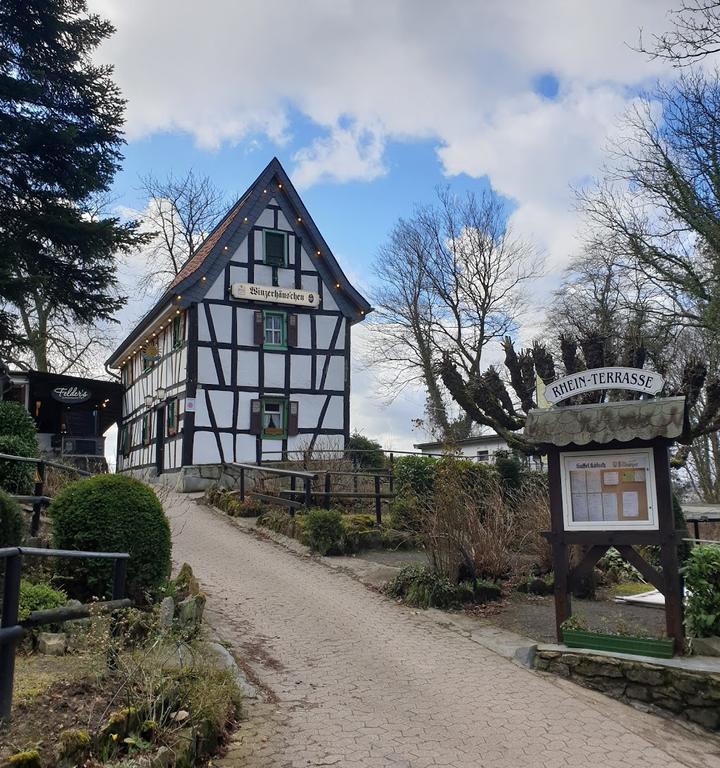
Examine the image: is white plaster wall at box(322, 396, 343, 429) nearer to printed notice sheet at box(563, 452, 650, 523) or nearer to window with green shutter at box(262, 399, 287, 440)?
window with green shutter at box(262, 399, 287, 440)

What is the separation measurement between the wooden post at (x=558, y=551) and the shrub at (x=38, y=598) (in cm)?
492

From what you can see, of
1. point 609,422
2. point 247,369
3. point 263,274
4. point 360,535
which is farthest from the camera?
point 263,274

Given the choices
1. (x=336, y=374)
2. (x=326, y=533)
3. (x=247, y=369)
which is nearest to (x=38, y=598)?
(x=326, y=533)

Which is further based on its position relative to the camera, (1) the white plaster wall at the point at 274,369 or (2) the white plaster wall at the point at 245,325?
(1) the white plaster wall at the point at 274,369

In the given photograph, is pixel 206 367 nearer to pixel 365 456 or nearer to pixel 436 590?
pixel 365 456

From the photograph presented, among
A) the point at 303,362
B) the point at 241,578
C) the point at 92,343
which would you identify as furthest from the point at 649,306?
the point at 92,343

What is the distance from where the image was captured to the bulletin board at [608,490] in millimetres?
7695

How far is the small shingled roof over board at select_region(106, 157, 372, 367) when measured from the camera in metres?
23.5

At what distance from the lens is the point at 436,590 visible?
32.8ft

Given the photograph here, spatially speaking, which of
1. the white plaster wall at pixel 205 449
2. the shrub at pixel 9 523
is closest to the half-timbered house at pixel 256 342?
the white plaster wall at pixel 205 449

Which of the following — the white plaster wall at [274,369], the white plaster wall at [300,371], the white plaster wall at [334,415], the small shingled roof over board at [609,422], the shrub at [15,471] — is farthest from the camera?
the white plaster wall at [334,415]

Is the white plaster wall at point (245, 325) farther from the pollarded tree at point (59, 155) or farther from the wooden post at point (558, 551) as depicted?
the wooden post at point (558, 551)

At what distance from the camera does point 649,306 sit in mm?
21266

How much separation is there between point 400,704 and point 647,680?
2.40 m
